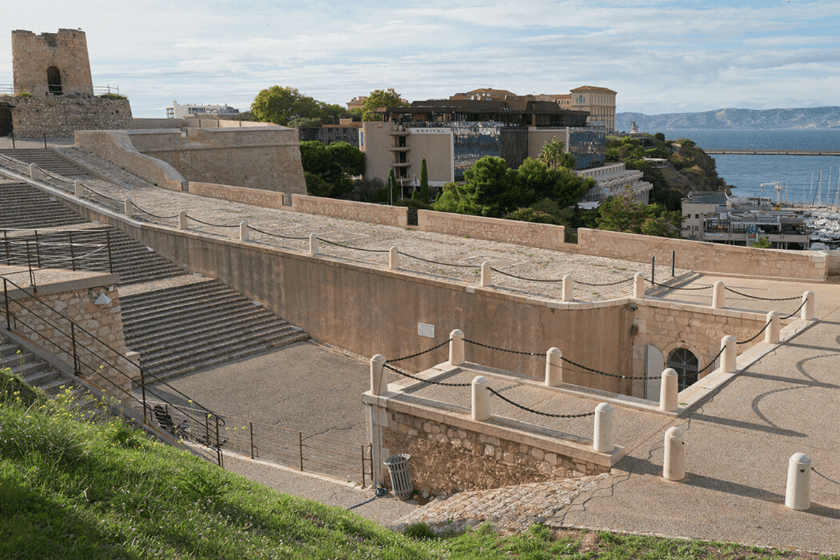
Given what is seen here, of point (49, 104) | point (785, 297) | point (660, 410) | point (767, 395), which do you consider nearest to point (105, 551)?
point (660, 410)

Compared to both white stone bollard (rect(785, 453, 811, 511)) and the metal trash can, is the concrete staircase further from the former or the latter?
white stone bollard (rect(785, 453, 811, 511))

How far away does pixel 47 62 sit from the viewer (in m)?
38.9

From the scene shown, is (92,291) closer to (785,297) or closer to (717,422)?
(717,422)

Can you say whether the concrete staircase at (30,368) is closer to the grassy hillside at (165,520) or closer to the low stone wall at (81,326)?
the low stone wall at (81,326)

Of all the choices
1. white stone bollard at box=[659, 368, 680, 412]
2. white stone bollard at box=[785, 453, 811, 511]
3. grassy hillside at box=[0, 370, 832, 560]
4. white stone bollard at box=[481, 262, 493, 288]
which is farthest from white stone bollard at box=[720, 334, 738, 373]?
white stone bollard at box=[481, 262, 493, 288]

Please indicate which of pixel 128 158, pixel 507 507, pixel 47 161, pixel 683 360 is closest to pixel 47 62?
pixel 47 161

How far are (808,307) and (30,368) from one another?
47.0ft

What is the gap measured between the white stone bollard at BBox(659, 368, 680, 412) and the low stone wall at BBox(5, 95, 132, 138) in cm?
3457

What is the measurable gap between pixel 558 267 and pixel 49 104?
30111mm

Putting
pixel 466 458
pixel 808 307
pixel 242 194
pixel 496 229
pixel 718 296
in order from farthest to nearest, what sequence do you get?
pixel 242 194 → pixel 496 229 → pixel 718 296 → pixel 808 307 → pixel 466 458

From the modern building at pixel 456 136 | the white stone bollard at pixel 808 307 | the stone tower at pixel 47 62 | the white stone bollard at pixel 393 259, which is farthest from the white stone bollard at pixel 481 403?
the modern building at pixel 456 136

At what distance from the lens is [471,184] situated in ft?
138

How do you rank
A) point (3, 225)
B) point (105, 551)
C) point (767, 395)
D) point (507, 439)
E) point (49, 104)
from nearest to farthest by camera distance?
point (105, 551), point (507, 439), point (767, 395), point (3, 225), point (49, 104)

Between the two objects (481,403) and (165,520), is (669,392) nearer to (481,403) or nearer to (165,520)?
(481,403)
